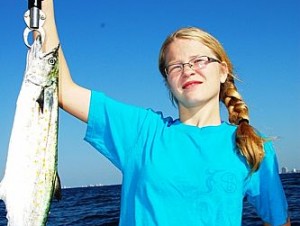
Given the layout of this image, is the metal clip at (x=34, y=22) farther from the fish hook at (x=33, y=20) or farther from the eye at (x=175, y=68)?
the eye at (x=175, y=68)

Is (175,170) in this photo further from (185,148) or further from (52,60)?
(52,60)

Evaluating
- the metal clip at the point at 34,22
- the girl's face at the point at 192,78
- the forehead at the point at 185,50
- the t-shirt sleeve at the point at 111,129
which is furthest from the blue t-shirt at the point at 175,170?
the metal clip at the point at 34,22

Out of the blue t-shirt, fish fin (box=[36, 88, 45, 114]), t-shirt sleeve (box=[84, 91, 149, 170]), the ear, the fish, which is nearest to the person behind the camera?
the fish

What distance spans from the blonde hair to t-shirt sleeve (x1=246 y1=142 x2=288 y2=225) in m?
0.10

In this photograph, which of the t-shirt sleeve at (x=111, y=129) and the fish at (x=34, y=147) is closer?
the fish at (x=34, y=147)

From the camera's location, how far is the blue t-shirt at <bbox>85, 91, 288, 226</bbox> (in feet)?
10.0

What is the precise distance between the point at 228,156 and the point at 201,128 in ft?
0.98

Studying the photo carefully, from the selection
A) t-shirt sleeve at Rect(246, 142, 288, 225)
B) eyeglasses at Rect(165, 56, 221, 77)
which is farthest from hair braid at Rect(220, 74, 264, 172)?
eyeglasses at Rect(165, 56, 221, 77)

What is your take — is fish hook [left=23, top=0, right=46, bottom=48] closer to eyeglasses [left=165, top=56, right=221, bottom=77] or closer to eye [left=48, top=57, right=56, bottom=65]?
eye [left=48, top=57, right=56, bottom=65]

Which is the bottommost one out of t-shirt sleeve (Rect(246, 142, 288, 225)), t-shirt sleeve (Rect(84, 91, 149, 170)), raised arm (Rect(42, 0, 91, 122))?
t-shirt sleeve (Rect(246, 142, 288, 225))

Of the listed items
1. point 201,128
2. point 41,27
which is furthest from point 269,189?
point 41,27

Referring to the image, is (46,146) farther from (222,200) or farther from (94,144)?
(222,200)

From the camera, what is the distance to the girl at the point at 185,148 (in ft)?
10.1

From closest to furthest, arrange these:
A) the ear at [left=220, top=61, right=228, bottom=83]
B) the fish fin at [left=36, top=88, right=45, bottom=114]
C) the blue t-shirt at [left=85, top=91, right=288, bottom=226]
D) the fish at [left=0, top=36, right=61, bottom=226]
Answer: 1. the fish at [left=0, top=36, right=61, bottom=226]
2. the fish fin at [left=36, top=88, right=45, bottom=114]
3. the blue t-shirt at [left=85, top=91, right=288, bottom=226]
4. the ear at [left=220, top=61, right=228, bottom=83]
